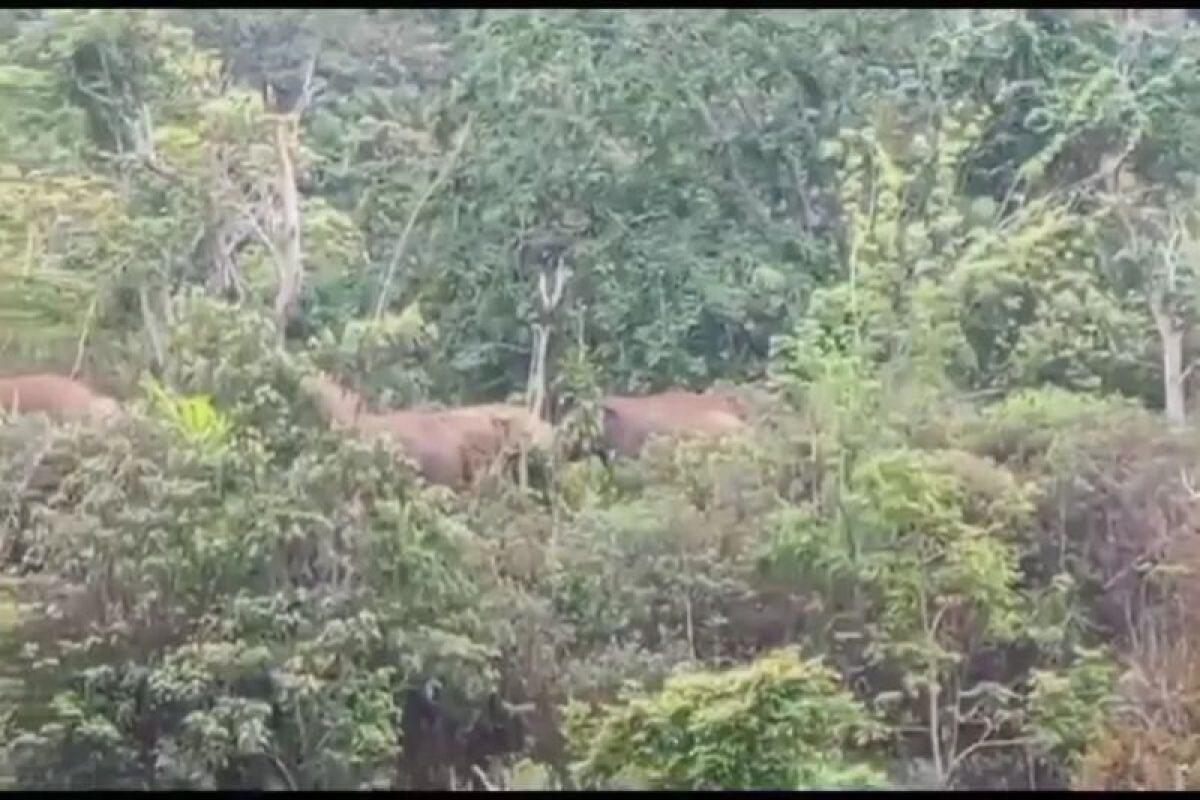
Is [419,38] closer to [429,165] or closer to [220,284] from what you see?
[429,165]

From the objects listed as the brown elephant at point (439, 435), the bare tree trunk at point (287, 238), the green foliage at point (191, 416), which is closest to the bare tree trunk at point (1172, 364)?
the brown elephant at point (439, 435)

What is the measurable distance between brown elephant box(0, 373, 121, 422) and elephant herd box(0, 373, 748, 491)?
32cm

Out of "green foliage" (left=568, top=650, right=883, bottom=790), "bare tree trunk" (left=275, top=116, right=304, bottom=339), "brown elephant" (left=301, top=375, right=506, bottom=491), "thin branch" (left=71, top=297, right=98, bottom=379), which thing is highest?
"bare tree trunk" (left=275, top=116, right=304, bottom=339)

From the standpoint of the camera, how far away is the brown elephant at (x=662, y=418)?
2936 mm

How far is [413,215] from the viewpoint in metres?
2.97

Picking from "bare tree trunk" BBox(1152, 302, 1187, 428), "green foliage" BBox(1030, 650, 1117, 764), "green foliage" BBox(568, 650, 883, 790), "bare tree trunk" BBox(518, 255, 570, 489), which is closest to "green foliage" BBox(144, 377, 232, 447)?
"bare tree trunk" BBox(518, 255, 570, 489)

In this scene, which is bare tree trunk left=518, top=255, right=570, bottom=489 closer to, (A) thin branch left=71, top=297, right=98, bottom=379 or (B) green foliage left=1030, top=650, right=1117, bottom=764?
(A) thin branch left=71, top=297, right=98, bottom=379

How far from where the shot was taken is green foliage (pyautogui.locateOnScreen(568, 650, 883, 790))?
2.90 meters

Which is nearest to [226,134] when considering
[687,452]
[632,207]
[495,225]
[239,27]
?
[239,27]

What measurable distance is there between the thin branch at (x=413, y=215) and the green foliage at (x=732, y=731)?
72cm

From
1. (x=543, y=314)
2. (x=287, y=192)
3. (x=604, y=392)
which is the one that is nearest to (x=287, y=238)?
(x=287, y=192)

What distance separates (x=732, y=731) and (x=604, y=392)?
0.56m

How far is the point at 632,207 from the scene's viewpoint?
9.77ft

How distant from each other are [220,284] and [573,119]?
0.61 m
